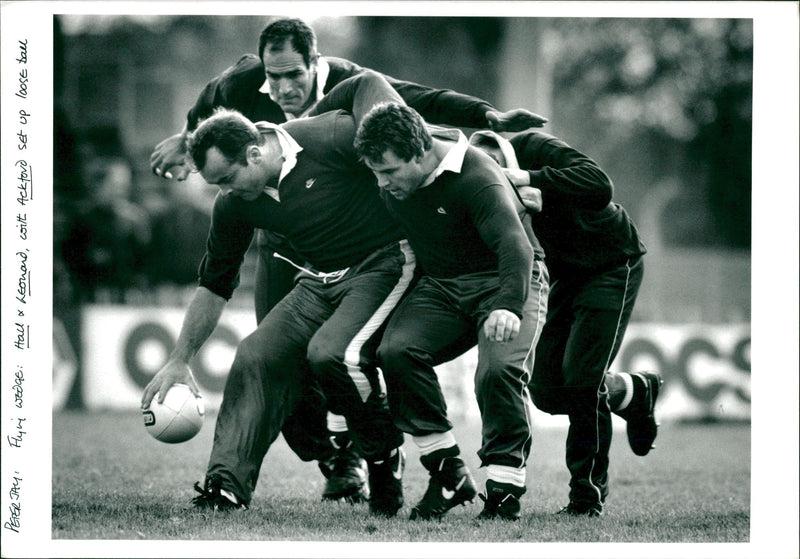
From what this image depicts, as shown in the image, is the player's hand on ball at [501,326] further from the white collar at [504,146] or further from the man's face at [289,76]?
the man's face at [289,76]

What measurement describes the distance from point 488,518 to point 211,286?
1.86m

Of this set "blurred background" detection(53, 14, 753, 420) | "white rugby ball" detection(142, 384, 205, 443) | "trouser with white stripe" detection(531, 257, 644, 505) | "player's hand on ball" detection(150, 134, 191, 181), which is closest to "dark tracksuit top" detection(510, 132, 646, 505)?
"trouser with white stripe" detection(531, 257, 644, 505)

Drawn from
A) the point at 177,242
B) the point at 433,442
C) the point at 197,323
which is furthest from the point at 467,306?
the point at 177,242

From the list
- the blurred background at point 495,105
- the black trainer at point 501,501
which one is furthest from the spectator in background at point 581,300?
the blurred background at point 495,105

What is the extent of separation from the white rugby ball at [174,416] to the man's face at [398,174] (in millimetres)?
1523

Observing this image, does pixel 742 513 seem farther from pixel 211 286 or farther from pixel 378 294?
pixel 211 286

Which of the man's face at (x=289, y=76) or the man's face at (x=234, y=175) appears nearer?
the man's face at (x=234, y=175)

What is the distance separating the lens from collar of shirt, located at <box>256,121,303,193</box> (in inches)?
210

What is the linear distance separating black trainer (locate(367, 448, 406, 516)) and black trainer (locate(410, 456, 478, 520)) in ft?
0.49

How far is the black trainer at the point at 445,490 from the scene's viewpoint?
5.07 metres

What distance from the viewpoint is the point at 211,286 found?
5562 mm

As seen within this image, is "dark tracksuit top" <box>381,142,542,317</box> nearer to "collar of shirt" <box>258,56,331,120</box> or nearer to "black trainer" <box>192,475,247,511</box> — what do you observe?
"collar of shirt" <box>258,56,331,120</box>

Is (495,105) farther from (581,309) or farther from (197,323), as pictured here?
(197,323)

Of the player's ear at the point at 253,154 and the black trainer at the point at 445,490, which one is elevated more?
the player's ear at the point at 253,154
